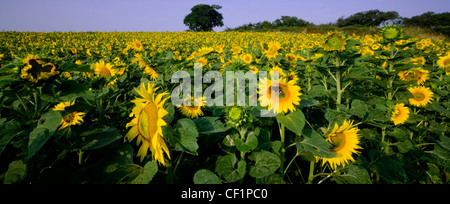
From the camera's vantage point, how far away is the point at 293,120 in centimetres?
125

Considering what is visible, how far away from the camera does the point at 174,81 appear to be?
2227 mm

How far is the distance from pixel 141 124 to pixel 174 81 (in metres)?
1.29

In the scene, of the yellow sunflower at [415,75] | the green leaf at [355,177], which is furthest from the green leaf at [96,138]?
the yellow sunflower at [415,75]

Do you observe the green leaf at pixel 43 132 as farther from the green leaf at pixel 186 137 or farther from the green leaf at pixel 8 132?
the green leaf at pixel 186 137

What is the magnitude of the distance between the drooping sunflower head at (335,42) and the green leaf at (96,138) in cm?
178

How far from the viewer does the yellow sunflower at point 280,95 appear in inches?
51.8

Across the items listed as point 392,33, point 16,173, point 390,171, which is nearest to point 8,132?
point 16,173

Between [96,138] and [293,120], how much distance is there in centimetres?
108

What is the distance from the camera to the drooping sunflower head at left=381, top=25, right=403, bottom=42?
6.61 ft

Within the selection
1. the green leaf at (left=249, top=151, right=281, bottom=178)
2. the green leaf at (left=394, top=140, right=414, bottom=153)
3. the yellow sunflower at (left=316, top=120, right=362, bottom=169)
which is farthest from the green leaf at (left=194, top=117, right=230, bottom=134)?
the green leaf at (left=394, top=140, right=414, bottom=153)
